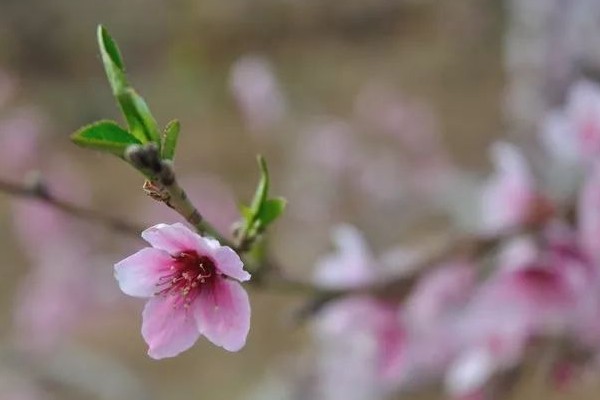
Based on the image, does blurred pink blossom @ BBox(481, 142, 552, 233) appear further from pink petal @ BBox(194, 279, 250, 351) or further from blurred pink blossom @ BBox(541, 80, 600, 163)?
pink petal @ BBox(194, 279, 250, 351)

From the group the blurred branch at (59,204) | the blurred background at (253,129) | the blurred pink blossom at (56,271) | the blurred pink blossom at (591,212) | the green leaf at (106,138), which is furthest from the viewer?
the blurred pink blossom at (56,271)

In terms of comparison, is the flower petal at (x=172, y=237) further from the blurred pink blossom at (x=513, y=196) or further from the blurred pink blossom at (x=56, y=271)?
the blurred pink blossom at (x=56, y=271)

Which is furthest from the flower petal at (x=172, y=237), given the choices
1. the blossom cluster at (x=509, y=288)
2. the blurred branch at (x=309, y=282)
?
the blossom cluster at (x=509, y=288)

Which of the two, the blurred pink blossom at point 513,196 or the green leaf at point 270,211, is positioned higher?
the blurred pink blossom at point 513,196

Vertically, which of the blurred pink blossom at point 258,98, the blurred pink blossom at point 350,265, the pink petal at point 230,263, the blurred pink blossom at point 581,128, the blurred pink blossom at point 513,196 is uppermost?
the blurred pink blossom at point 258,98

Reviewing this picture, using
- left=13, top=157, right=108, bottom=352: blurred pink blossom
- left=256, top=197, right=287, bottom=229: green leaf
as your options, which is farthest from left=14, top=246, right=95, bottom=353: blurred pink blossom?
left=256, top=197, right=287, bottom=229: green leaf

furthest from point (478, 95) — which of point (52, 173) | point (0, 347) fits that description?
point (0, 347)

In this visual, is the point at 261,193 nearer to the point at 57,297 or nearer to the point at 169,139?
the point at 169,139
